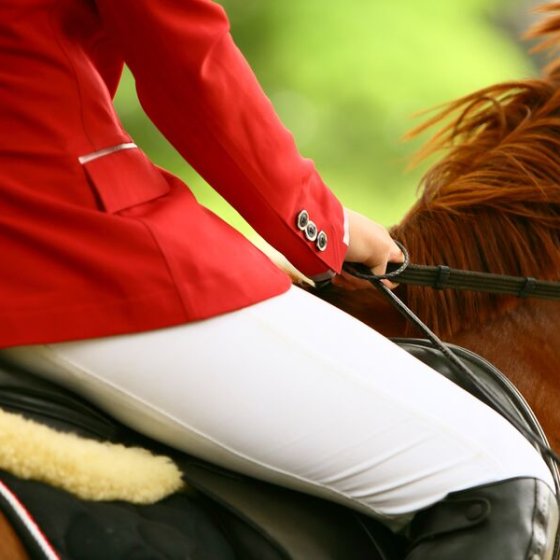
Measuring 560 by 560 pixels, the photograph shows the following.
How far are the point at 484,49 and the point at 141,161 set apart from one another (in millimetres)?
4995

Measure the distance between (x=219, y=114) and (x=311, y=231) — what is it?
0.58 feet

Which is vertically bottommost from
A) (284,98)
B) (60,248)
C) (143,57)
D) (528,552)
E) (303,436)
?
(284,98)

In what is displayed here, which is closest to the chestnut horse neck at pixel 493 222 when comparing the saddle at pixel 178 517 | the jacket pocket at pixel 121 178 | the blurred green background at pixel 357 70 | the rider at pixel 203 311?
Answer: the saddle at pixel 178 517

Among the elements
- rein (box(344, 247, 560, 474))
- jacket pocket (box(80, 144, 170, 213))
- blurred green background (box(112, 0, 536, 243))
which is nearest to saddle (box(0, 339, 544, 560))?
rein (box(344, 247, 560, 474))

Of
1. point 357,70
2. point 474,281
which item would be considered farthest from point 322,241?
point 357,70

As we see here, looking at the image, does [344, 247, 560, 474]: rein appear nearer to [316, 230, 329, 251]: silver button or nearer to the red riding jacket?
[316, 230, 329, 251]: silver button

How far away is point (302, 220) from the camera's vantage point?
4.12 ft

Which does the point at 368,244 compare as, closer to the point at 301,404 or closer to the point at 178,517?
the point at 301,404

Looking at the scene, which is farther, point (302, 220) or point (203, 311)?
point (302, 220)

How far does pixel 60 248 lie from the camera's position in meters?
1.11

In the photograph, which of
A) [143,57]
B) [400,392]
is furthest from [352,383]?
[143,57]

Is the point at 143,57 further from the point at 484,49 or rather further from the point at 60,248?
the point at 484,49

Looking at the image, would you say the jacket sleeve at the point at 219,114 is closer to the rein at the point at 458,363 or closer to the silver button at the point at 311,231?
the silver button at the point at 311,231

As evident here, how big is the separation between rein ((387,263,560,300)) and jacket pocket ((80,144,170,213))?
1.34 ft
